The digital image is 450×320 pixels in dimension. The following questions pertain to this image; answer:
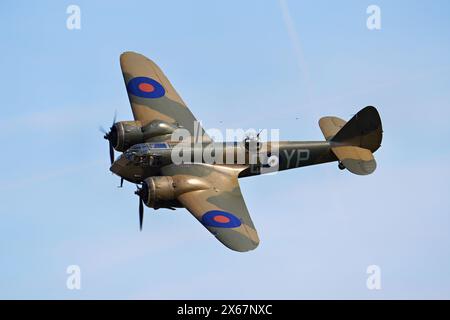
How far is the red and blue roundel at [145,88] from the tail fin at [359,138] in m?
9.18

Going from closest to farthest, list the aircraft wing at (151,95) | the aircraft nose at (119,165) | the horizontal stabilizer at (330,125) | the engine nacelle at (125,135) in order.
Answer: the aircraft nose at (119,165), the engine nacelle at (125,135), the aircraft wing at (151,95), the horizontal stabilizer at (330,125)

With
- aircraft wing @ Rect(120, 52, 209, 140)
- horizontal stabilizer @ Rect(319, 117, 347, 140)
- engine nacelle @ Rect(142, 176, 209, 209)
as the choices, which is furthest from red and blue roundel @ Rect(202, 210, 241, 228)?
horizontal stabilizer @ Rect(319, 117, 347, 140)

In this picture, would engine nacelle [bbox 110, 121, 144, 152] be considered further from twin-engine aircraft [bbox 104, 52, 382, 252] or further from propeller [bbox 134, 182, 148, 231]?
propeller [bbox 134, 182, 148, 231]

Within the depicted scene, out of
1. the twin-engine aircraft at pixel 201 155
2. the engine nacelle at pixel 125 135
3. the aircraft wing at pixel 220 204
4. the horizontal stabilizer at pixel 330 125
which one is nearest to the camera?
the aircraft wing at pixel 220 204

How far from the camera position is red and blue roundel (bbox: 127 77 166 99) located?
154 feet

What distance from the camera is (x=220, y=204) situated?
41.0 m

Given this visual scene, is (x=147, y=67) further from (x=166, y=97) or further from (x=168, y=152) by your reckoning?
(x=168, y=152)

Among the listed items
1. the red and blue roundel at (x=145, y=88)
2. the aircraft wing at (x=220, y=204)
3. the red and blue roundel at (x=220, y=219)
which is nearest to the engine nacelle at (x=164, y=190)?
the aircraft wing at (x=220, y=204)

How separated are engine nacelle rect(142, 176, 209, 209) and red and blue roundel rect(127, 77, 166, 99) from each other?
23.2 ft

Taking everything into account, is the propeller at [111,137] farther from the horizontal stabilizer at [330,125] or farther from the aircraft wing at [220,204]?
the horizontal stabilizer at [330,125]

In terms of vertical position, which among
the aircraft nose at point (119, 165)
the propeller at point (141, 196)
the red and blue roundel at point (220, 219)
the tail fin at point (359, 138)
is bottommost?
the red and blue roundel at point (220, 219)

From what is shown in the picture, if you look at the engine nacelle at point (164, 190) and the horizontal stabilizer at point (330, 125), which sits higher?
the horizontal stabilizer at point (330, 125)

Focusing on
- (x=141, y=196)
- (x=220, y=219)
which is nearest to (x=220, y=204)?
(x=220, y=219)

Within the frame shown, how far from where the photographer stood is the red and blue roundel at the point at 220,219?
39500 millimetres
